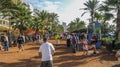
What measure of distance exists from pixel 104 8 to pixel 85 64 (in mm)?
20115

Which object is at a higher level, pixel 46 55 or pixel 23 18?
pixel 23 18

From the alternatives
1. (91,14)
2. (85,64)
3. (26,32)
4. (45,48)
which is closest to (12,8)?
(26,32)

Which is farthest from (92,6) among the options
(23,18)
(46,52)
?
(46,52)

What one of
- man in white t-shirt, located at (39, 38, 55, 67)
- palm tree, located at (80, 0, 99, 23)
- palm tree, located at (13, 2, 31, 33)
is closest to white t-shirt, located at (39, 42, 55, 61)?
man in white t-shirt, located at (39, 38, 55, 67)

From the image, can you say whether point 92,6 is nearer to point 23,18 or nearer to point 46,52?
point 23,18

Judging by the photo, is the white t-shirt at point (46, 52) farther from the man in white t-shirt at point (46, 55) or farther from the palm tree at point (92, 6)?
the palm tree at point (92, 6)

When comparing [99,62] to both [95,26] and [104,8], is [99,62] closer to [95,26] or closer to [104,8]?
[95,26]

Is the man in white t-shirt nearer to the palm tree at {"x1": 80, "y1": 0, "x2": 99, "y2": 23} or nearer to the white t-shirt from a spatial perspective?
the white t-shirt

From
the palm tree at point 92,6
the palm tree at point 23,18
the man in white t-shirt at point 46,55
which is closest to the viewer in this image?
the man in white t-shirt at point 46,55

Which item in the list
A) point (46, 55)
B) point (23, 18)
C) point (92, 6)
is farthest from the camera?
point (92, 6)

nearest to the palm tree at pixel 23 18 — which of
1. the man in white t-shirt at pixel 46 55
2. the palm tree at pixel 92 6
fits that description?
the palm tree at pixel 92 6

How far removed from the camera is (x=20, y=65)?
17.3 metres

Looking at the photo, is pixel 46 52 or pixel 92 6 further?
pixel 92 6

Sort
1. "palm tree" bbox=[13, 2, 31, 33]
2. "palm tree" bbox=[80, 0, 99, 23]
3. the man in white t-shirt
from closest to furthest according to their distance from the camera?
the man in white t-shirt → "palm tree" bbox=[13, 2, 31, 33] → "palm tree" bbox=[80, 0, 99, 23]
